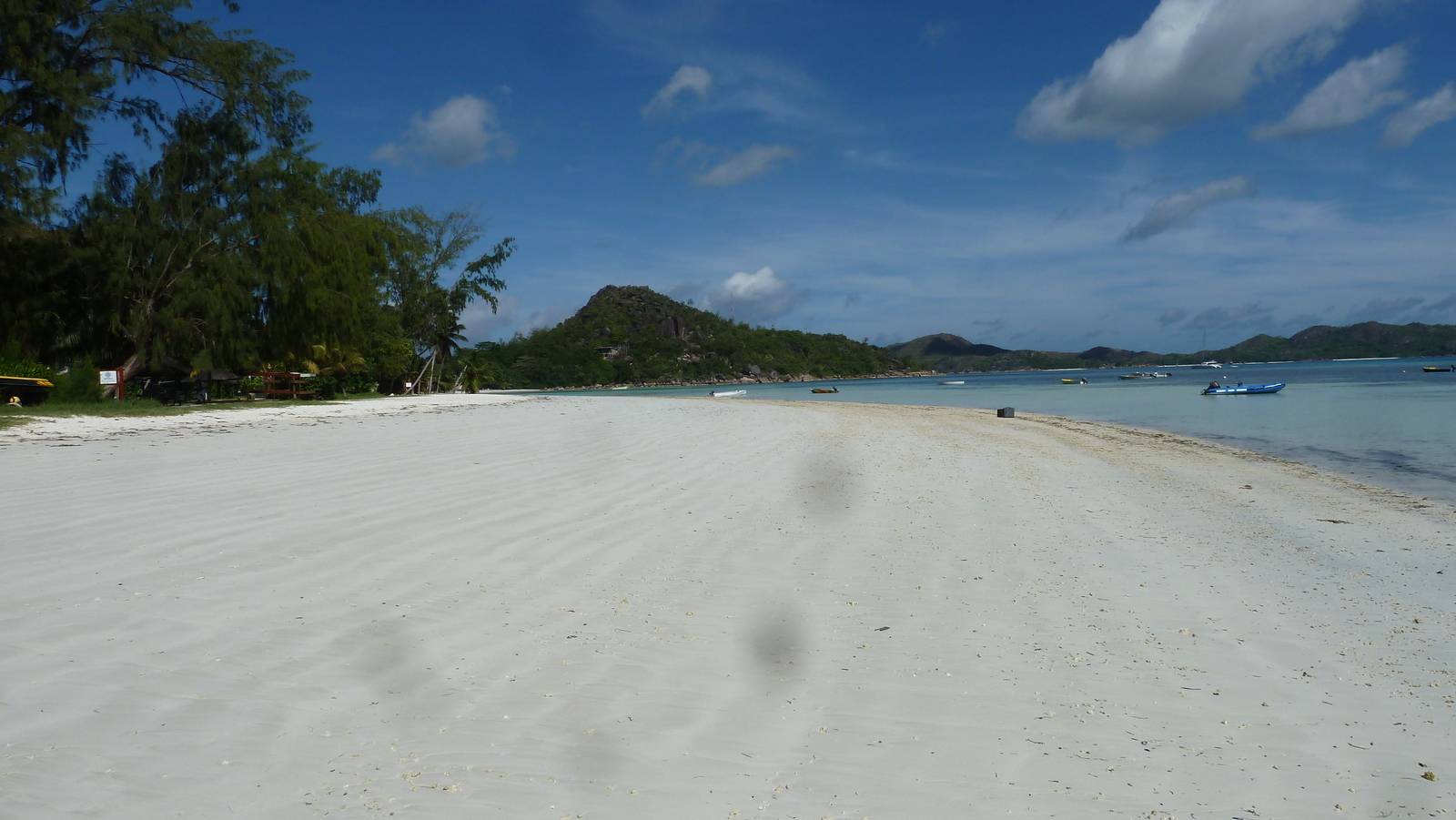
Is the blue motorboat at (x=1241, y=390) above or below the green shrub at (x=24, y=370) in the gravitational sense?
below

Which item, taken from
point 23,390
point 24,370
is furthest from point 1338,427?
point 24,370

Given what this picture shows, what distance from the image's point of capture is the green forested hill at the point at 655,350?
430 feet

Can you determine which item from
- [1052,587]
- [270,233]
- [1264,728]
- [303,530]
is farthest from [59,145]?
[1264,728]

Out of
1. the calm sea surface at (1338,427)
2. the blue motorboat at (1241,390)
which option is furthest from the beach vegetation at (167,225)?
the blue motorboat at (1241,390)

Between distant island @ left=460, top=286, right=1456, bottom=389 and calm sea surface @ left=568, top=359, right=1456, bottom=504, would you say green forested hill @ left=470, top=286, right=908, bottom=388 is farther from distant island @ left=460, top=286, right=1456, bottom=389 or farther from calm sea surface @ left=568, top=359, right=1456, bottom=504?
calm sea surface @ left=568, top=359, right=1456, bottom=504

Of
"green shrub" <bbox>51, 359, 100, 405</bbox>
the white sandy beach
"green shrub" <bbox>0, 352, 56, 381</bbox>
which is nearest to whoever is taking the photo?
the white sandy beach

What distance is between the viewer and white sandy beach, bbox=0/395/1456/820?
100 inches

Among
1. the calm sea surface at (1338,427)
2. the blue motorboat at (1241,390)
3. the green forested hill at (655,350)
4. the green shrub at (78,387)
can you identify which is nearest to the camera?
the calm sea surface at (1338,427)

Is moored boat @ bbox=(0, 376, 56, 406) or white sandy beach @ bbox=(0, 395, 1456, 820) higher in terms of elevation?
moored boat @ bbox=(0, 376, 56, 406)

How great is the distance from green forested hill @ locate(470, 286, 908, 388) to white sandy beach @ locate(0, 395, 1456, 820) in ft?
359

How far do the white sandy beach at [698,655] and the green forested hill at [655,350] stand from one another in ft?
359

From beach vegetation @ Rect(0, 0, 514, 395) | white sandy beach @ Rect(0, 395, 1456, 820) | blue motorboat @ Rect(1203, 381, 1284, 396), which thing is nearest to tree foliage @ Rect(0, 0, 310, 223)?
beach vegetation @ Rect(0, 0, 514, 395)

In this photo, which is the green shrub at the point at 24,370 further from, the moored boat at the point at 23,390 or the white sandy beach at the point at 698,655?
the white sandy beach at the point at 698,655

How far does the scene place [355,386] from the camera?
131 feet
